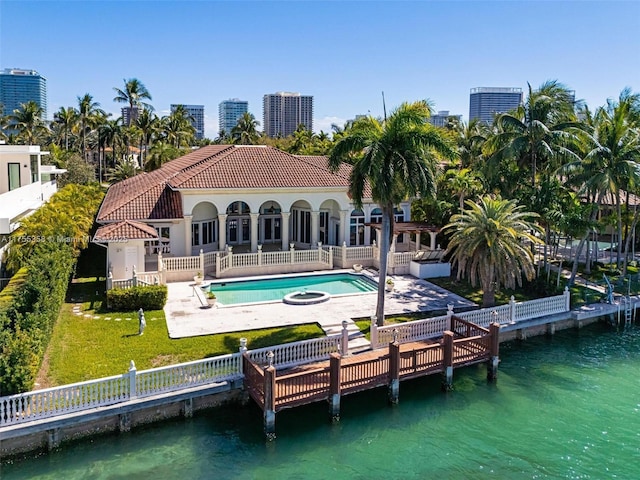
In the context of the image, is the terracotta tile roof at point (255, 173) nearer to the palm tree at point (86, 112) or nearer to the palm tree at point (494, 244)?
the palm tree at point (494, 244)

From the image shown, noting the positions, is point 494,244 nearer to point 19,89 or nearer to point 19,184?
point 19,184

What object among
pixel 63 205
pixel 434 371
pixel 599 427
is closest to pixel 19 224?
pixel 63 205

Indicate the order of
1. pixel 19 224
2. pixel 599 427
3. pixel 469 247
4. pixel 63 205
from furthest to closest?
pixel 63 205
pixel 19 224
pixel 469 247
pixel 599 427

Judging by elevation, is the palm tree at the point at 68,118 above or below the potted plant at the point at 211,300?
above

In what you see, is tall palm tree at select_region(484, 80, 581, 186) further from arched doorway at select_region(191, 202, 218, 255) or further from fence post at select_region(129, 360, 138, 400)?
fence post at select_region(129, 360, 138, 400)

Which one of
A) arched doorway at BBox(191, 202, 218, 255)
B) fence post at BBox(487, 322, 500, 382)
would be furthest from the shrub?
fence post at BBox(487, 322, 500, 382)

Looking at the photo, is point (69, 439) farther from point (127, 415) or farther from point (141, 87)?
point (141, 87)

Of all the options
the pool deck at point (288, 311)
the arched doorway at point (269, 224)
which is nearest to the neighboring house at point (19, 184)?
the pool deck at point (288, 311)

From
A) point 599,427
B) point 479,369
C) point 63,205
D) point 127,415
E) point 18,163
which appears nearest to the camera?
point 127,415
